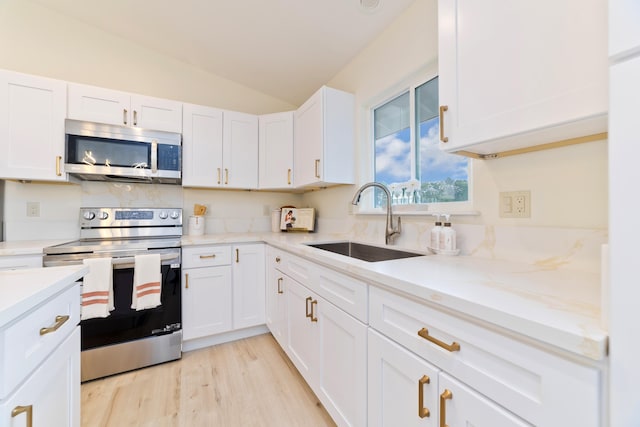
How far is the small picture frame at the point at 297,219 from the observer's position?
8.42 ft

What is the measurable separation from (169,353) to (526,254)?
231 cm

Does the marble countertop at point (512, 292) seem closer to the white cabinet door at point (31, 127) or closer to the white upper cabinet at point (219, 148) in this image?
the white upper cabinet at point (219, 148)

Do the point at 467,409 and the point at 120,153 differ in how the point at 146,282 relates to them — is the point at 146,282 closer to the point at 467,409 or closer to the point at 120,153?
the point at 120,153

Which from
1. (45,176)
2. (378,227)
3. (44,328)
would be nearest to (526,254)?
(378,227)

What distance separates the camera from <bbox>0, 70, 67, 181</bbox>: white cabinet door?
1757mm

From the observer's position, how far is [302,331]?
1575mm

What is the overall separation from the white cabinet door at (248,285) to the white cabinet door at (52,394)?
4.16 ft

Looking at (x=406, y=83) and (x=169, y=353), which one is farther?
(x=169, y=353)

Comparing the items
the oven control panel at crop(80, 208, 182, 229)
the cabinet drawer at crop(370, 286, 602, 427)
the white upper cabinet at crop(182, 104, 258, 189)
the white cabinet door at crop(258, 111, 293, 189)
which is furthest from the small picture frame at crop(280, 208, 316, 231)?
the cabinet drawer at crop(370, 286, 602, 427)

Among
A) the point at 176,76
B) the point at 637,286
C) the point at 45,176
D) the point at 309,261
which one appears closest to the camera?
the point at 637,286

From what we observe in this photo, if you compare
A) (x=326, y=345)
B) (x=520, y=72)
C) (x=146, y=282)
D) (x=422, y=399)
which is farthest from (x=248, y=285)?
(x=520, y=72)

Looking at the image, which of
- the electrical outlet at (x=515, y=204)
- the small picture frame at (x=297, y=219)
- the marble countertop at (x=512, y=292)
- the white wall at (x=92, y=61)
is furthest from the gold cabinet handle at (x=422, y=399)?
the white wall at (x=92, y=61)

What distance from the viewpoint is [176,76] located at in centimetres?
255

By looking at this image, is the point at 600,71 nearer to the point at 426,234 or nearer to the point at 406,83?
the point at 426,234
